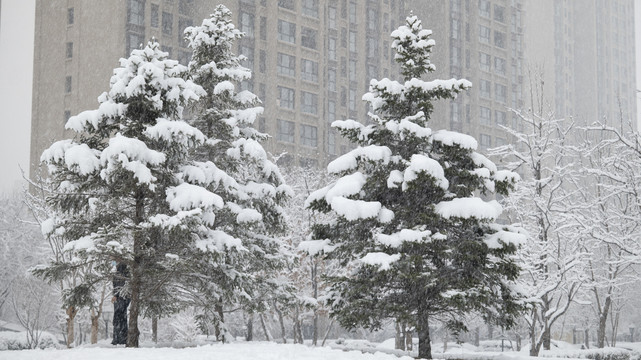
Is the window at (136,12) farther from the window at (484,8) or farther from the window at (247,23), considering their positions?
the window at (484,8)

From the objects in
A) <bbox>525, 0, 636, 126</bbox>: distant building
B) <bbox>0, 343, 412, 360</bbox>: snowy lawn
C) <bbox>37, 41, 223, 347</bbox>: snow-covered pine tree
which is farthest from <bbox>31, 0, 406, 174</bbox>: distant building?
<bbox>525, 0, 636, 126</bbox>: distant building

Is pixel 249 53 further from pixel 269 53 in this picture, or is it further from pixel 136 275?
pixel 136 275

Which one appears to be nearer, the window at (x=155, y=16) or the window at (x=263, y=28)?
the window at (x=155, y=16)

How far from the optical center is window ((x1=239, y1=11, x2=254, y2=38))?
72938 millimetres

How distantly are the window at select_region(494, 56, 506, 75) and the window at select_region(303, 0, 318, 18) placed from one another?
29445mm

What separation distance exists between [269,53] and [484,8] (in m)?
36.4

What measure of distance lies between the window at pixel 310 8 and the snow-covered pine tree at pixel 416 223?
5936 centimetres

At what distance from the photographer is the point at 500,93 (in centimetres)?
9575

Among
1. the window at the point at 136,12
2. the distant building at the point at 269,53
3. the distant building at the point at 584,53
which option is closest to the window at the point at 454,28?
the distant building at the point at 269,53

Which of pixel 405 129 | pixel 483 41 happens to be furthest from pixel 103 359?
pixel 483 41

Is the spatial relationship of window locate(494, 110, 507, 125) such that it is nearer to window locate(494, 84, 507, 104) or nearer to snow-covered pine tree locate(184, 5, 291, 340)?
→ window locate(494, 84, 507, 104)

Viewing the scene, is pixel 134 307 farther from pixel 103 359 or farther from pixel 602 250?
pixel 602 250

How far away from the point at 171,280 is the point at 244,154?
14.8ft

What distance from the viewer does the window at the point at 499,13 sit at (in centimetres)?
9731
